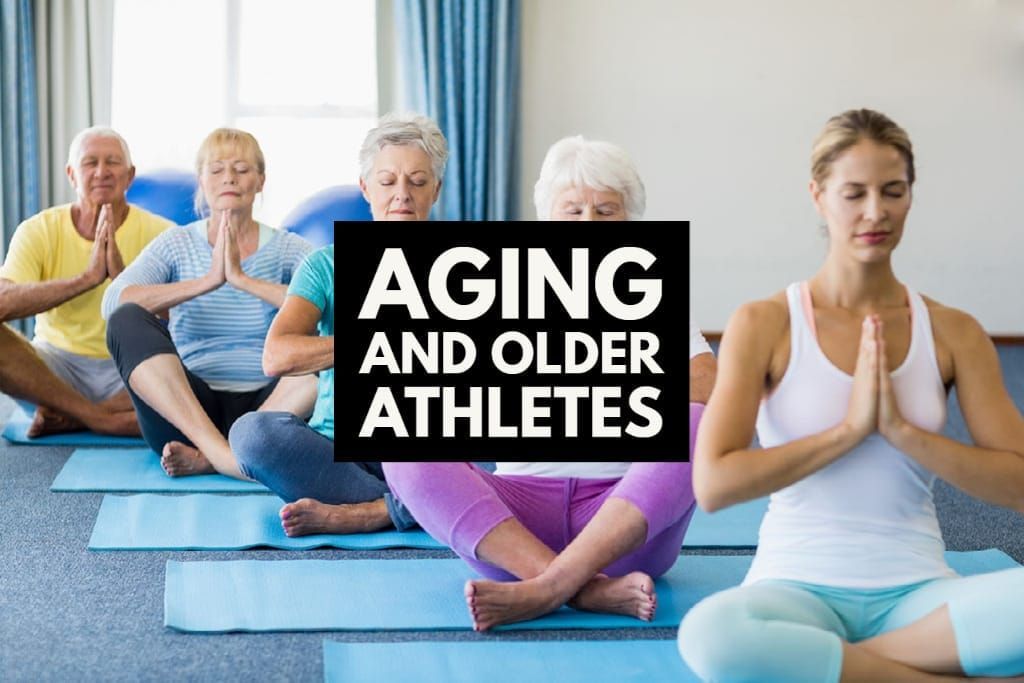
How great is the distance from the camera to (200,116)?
6.27 metres

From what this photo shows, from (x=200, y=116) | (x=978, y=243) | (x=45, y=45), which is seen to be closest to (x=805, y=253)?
(x=978, y=243)

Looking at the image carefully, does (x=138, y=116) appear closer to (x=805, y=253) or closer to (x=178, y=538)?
(x=805, y=253)

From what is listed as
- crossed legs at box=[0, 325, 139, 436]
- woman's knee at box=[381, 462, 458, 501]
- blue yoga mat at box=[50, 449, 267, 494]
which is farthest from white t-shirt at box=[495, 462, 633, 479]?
crossed legs at box=[0, 325, 139, 436]

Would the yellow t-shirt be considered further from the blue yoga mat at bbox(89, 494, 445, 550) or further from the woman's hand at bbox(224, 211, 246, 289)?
the blue yoga mat at bbox(89, 494, 445, 550)

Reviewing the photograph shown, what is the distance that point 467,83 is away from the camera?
20.6ft

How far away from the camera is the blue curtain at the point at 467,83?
6.24 metres

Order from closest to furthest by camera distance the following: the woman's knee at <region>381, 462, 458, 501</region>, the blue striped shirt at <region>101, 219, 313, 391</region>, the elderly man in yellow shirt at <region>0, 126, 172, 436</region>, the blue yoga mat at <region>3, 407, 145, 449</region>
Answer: the woman's knee at <region>381, 462, 458, 501</region> → the blue striped shirt at <region>101, 219, 313, 391</region> → the elderly man in yellow shirt at <region>0, 126, 172, 436</region> → the blue yoga mat at <region>3, 407, 145, 449</region>

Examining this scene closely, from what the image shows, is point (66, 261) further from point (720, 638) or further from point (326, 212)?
point (720, 638)

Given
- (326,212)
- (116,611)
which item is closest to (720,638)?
(116,611)

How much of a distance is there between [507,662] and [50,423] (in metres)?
2.36

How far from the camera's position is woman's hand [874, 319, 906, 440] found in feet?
5.93

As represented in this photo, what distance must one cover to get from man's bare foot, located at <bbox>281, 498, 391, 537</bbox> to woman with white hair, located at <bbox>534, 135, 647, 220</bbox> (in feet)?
2.81

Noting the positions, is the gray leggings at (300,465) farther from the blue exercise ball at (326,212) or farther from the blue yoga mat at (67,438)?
the blue exercise ball at (326,212)

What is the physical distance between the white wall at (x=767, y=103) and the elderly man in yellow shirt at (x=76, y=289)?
8.88 feet
